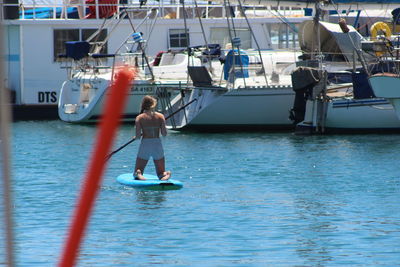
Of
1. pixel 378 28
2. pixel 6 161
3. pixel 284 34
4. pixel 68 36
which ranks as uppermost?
pixel 6 161

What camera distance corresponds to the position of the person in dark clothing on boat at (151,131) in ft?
42.5

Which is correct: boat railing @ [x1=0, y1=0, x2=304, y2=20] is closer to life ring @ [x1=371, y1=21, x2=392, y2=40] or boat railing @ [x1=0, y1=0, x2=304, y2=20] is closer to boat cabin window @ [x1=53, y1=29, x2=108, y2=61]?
boat cabin window @ [x1=53, y1=29, x2=108, y2=61]

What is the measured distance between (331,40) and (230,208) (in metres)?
14.5

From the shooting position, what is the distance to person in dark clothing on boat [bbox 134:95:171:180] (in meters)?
12.9

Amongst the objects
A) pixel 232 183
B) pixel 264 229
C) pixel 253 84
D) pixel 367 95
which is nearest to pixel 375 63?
pixel 367 95

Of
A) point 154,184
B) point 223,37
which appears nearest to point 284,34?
point 223,37


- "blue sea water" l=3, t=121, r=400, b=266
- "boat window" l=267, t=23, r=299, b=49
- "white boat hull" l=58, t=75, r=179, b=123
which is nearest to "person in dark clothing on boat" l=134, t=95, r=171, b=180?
"blue sea water" l=3, t=121, r=400, b=266

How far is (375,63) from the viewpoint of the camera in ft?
73.4

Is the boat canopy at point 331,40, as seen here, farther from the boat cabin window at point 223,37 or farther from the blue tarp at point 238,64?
the boat cabin window at point 223,37

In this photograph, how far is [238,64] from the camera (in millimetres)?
23922

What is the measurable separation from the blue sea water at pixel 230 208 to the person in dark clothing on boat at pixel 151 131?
491mm

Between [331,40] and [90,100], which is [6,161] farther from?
[90,100]

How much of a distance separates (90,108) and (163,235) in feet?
58.4

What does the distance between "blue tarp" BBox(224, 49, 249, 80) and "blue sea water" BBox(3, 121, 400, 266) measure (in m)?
2.83
